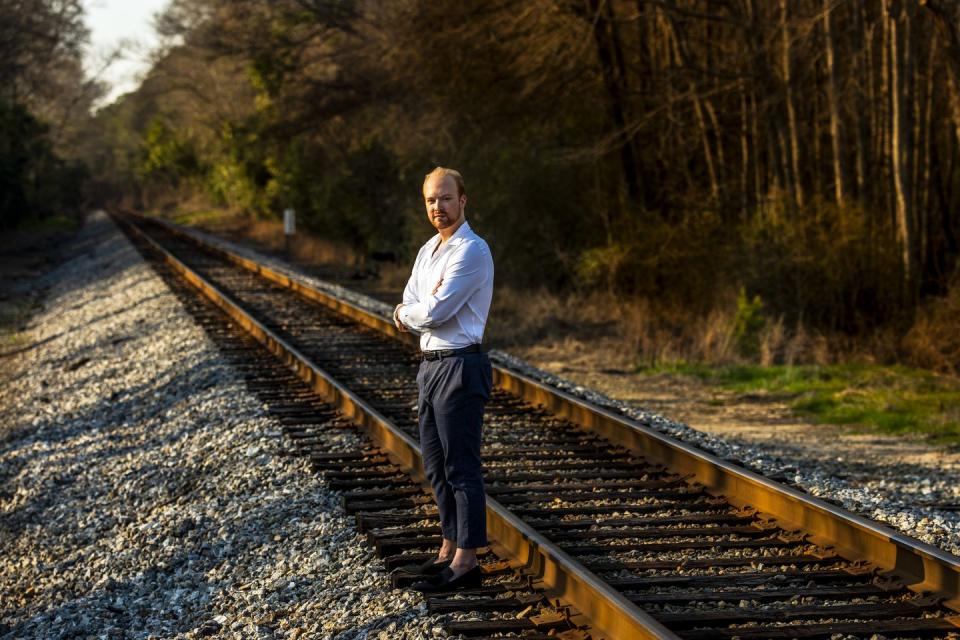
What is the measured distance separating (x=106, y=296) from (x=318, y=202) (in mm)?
12615

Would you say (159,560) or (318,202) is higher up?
(318,202)

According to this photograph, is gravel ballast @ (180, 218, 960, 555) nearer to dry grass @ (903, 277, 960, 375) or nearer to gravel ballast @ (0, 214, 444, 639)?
gravel ballast @ (0, 214, 444, 639)

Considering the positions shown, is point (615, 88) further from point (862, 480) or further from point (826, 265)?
point (862, 480)

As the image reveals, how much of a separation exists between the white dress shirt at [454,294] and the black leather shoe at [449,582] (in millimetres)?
1027

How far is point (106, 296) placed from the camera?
73.3ft

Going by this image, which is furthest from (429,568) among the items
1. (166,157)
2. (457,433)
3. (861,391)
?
(166,157)

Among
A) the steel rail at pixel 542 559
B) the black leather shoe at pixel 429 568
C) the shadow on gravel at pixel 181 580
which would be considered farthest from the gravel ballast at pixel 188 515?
the steel rail at pixel 542 559

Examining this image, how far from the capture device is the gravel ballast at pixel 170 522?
5.39 m

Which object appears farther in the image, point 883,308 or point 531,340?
point 531,340

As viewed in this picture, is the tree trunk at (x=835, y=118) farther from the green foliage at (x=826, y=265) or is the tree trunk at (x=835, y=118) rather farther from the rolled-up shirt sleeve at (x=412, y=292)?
the rolled-up shirt sleeve at (x=412, y=292)

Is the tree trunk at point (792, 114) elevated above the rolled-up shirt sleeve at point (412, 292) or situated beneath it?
elevated above

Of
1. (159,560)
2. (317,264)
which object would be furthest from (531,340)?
(317,264)

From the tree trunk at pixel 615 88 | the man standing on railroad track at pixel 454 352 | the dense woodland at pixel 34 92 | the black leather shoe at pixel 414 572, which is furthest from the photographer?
the dense woodland at pixel 34 92

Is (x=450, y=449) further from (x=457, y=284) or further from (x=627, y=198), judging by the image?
(x=627, y=198)
